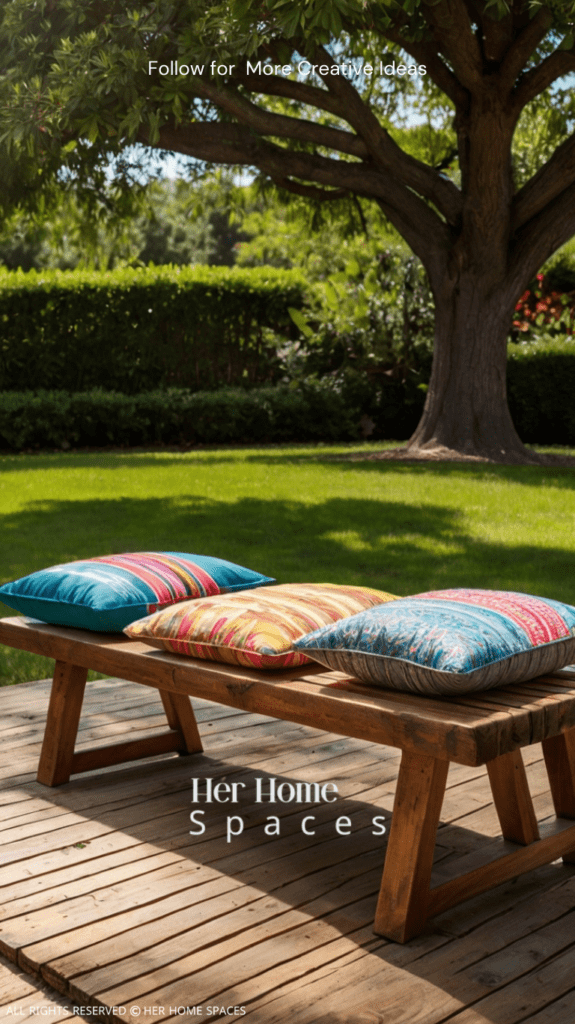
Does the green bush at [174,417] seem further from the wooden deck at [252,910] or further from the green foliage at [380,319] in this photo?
the wooden deck at [252,910]

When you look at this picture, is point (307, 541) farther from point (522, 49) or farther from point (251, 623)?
point (522, 49)

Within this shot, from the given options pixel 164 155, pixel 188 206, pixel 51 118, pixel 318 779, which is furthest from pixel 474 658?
pixel 188 206

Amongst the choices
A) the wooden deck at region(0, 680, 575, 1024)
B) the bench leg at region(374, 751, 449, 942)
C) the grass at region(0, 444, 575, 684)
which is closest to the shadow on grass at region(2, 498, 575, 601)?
the grass at region(0, 444, 575, 684)

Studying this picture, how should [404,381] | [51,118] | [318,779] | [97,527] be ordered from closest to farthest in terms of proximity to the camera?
[318,779] < [97,527] < [51,118] < [404,381]

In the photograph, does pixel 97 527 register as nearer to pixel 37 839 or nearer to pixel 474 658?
pixel 37 839

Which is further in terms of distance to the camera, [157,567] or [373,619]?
[157,567]

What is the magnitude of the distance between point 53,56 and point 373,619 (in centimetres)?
896

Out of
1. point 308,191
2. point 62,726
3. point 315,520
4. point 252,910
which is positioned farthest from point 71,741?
point 308,191

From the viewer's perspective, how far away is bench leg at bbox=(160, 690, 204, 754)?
137 inches

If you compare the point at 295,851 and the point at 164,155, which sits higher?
the point at 164,155

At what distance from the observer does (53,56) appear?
9.74 metres

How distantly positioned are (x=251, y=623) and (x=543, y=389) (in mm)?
12189

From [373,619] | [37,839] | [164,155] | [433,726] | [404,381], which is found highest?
[164,155]

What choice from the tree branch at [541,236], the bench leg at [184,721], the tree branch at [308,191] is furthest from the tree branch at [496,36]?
the bench leg at [184,721]
